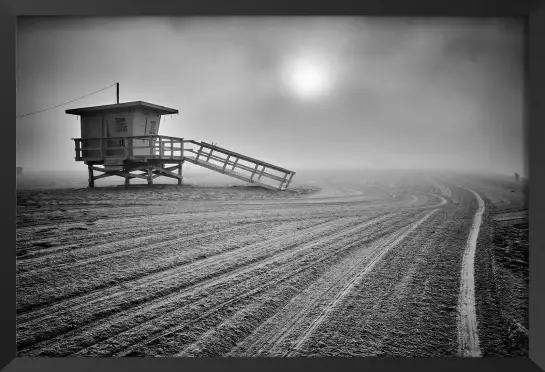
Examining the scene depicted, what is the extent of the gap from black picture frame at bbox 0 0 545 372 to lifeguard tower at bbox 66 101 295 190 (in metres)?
0.55

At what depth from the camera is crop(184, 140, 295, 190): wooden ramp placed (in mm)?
3260

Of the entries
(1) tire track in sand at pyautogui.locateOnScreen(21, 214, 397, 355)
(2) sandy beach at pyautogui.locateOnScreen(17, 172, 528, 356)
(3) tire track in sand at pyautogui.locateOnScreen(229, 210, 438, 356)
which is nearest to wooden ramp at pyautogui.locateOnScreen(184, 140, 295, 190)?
(2) sandy beach at pyautogui.locateOnScreen(17, 172, 528, 356)

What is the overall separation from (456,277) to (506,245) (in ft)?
1.71

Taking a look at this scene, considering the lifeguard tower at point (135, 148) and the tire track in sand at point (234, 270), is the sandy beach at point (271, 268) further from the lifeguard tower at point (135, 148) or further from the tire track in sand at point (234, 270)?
the lifeguard tower at point (135, 148)

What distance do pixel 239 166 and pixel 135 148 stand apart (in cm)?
91

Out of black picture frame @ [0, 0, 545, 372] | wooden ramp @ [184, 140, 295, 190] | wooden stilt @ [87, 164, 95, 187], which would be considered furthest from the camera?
wooden ramp @ [184, 140, 295, 190]

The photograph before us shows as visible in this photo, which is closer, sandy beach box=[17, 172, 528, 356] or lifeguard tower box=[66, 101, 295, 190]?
sandy beach box=[17, 172, 528, 356]

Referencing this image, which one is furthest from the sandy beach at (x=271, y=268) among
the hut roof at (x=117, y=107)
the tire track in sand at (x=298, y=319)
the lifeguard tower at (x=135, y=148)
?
the hut roof at (x=117, y=107)

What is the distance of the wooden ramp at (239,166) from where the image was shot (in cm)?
326

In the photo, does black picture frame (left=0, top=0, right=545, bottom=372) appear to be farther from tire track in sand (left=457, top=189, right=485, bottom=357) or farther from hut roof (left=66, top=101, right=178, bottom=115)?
hut roof (left=66, top=101, right=178, bottom=115)

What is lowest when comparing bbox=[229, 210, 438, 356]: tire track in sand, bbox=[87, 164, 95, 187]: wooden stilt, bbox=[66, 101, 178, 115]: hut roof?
bbox=[229, 210, 438, 356]: tire track in sand

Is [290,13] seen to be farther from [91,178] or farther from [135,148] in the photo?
[91,178]

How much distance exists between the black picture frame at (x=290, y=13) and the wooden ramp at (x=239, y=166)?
3.67 feet

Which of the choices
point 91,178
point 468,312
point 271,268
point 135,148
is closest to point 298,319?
point 271,268
